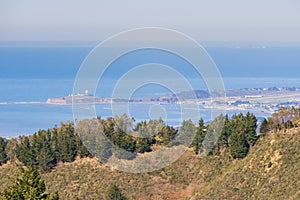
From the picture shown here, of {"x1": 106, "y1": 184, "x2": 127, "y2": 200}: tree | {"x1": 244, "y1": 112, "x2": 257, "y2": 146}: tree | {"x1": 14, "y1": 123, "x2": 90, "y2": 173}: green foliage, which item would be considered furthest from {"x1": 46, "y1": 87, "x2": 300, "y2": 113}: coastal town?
{"x1": 106, "y1": 184, "x2": 127, "y2": 200}: tree

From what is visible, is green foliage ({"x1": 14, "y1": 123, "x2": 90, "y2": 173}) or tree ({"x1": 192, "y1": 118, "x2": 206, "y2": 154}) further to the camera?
green foliage ({"x1": 14, "y1": 123, "x2": 90, "y2": 173})

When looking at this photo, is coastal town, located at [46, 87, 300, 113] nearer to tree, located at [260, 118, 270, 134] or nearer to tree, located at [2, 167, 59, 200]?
tree, located at [260, 118, 270, 134]

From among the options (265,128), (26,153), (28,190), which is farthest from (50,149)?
(28,190)

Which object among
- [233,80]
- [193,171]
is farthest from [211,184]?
[233,80]

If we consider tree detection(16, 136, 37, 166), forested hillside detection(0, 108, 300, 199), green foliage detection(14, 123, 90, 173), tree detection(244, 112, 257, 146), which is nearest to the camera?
forested hillside detection(0, 108, 300, 199)

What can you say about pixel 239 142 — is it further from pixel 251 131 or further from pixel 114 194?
pixel 114 194

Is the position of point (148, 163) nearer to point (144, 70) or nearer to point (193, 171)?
point (193, 171)

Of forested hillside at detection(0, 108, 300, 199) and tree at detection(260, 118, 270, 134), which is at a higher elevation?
tree at detection(260, 118, 270, 134)
